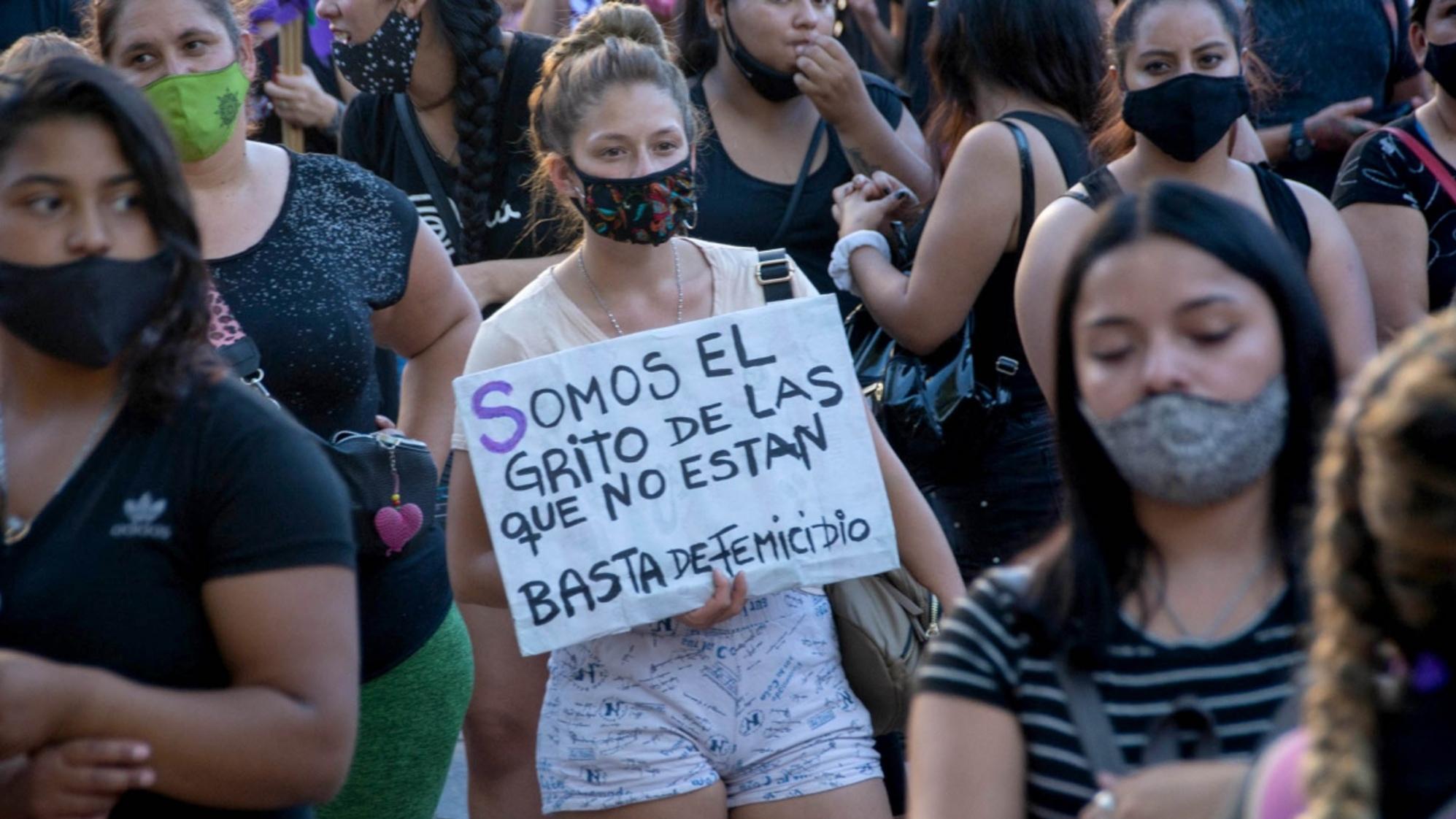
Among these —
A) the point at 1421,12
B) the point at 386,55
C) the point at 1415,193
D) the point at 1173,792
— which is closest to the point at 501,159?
the point at 386,55

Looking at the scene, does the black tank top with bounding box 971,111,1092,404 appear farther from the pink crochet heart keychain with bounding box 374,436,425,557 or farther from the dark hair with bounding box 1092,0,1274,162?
the pink crochet heart keychain with bounding box 374,436,425,557

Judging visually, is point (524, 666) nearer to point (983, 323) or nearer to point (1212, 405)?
point (983, 323)

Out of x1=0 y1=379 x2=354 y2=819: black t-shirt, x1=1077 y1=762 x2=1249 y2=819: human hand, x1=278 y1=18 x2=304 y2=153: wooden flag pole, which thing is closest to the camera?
x1=1077 y1=762 x2=1249 y2=819: human hand

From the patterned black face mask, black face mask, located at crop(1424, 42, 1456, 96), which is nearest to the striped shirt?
black face mask, located at crop(1424, 42, 1456, 96)

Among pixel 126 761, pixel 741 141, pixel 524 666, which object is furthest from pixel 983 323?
pixel 126 761

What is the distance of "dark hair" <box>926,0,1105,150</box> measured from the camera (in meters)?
4.40

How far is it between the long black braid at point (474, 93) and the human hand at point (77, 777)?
2772 mm

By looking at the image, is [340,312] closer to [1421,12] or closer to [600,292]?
[600,292]

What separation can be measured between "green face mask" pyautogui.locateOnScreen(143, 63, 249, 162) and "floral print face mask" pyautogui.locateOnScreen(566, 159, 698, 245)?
79 centimetres

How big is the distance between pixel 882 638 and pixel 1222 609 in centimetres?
141

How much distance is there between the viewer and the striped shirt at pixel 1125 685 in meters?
2.15

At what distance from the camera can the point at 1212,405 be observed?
221 cm

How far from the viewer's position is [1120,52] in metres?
4.11

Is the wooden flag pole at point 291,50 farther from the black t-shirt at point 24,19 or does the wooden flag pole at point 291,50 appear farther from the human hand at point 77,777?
the human hand at point 77,777
